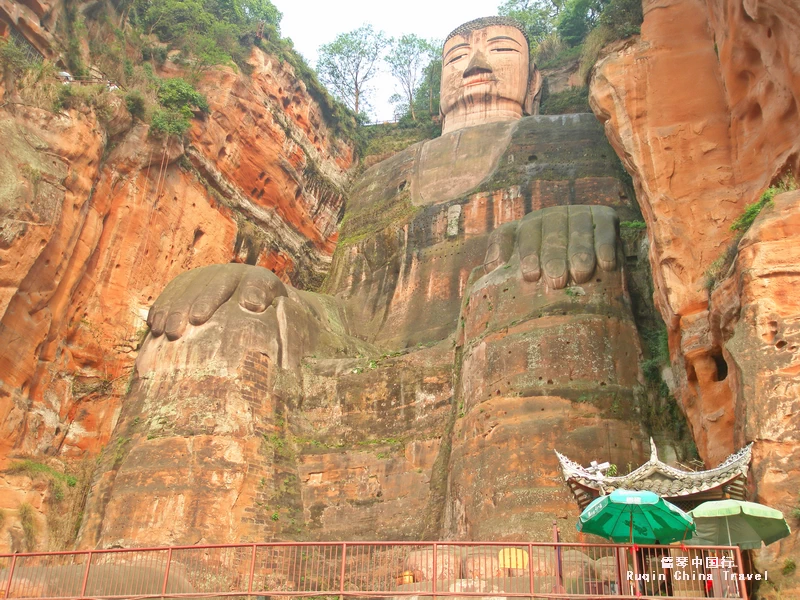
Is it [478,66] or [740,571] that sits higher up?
[478,66]

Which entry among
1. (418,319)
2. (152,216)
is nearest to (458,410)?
(418,319)

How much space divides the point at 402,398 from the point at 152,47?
13.2 metres

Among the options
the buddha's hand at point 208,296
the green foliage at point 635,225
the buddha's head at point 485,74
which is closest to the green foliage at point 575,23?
the buddha's head at point 485,74

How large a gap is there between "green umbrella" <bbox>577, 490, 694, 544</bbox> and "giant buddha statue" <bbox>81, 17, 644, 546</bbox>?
14.8 ft

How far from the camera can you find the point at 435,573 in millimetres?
10516

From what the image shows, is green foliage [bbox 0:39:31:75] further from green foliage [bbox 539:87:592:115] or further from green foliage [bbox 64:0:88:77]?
green foliage [bbox 539:87:592:115]

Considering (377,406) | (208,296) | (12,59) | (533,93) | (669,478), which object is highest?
(533,93)

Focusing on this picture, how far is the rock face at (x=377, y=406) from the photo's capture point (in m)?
16.7

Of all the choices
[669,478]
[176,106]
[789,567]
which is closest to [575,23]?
[176,106]

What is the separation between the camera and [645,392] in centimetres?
1705

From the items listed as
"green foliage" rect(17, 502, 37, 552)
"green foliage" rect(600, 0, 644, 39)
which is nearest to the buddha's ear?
"green foliage" rect(600, 0, 644, 39)

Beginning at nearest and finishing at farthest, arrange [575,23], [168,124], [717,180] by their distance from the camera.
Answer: [717,180], [168,124], [575,23]

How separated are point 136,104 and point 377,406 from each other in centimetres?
892

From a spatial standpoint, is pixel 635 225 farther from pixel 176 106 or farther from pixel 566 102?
pixel 566 102
